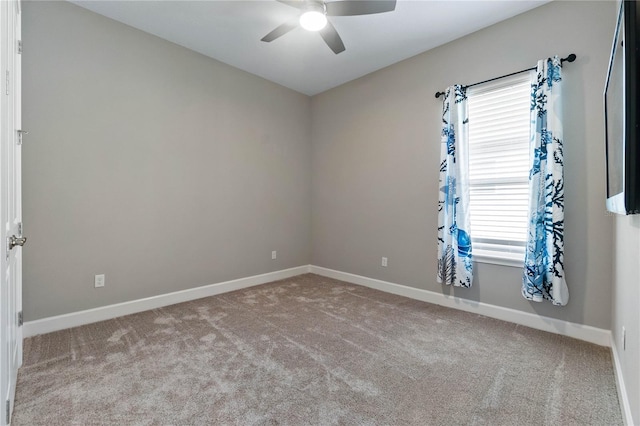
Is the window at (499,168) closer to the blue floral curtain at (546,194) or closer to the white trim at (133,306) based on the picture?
the blue floral curtain at (546,194)

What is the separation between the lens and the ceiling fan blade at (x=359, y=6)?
2.29 m

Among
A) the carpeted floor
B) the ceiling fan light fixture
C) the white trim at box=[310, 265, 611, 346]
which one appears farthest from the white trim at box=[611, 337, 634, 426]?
the ceiling fan light fixture

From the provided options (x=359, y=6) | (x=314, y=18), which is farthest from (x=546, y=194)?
(x=314, y=18)

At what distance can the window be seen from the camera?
9.40ft

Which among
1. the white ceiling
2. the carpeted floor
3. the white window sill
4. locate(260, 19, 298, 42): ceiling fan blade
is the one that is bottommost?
the carpeted floor

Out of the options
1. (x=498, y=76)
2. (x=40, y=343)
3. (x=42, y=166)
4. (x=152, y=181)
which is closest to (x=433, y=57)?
(x=498, y=76)

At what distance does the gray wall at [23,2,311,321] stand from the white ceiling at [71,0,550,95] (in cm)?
26

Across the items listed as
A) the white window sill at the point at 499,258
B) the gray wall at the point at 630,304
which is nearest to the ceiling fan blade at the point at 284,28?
the gray wall at the point at 630,304

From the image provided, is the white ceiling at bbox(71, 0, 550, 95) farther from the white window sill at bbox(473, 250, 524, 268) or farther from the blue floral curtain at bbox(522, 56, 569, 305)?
the white window sill at bbox(473, 250, 524, 268)

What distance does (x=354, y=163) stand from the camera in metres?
4.37

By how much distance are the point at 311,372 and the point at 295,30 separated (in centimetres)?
321

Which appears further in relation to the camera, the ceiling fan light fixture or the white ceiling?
the white ceiling

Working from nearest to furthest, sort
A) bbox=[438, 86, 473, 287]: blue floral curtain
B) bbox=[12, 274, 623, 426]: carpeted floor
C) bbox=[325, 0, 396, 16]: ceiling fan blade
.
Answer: bbox=[12, 274, 623, 426]: carpeted floor → bbox=[325, 0, 396, 16]: ceiling fan blade → bbox=[438, 86, 473, 287]: blue floral curtain

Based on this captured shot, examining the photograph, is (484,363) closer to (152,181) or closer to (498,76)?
(498,76)
